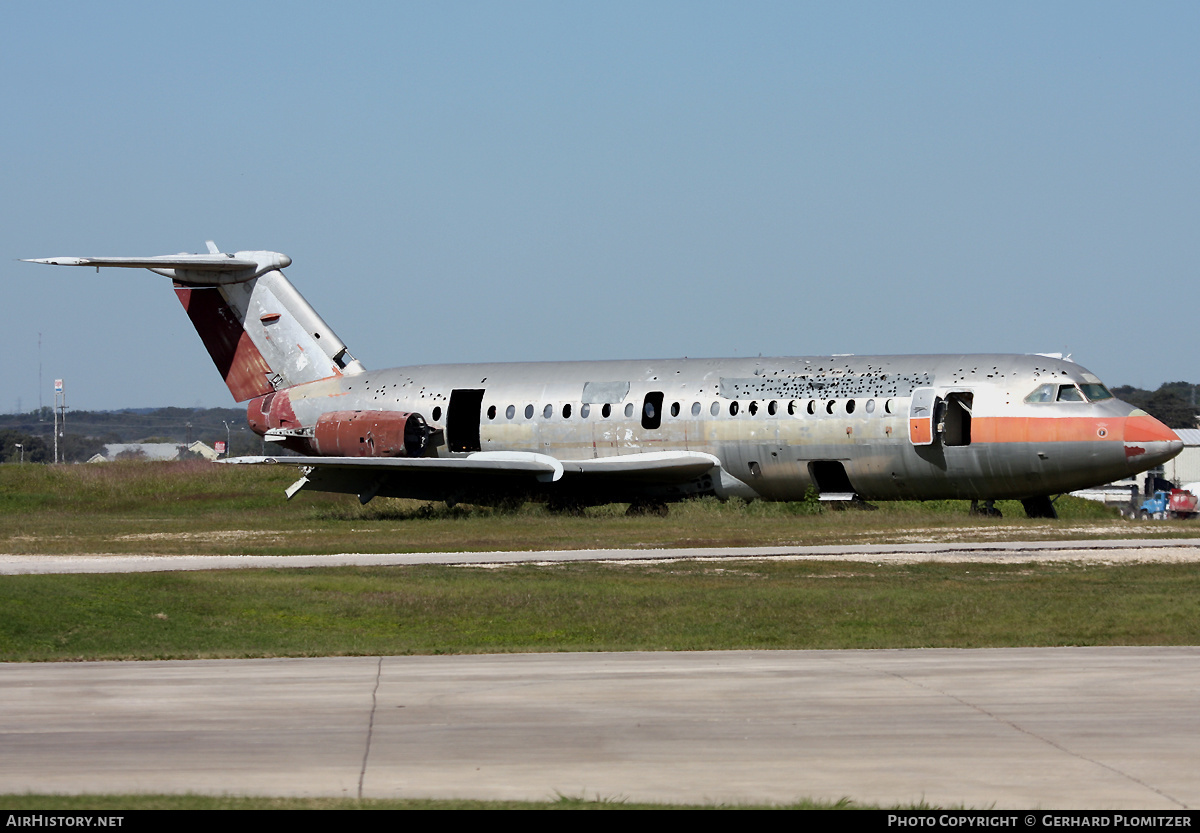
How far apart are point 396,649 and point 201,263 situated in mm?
29813

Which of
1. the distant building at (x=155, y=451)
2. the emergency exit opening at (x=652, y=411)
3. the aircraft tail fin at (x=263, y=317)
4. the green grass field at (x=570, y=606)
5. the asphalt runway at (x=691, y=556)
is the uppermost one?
the aircraft tail fin at (x=263, y=317)

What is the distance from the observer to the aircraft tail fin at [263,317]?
4406 centimetres

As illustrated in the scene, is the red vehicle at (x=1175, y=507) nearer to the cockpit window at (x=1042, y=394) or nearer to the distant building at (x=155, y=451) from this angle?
the cockpit window at (x=1042, y=394)

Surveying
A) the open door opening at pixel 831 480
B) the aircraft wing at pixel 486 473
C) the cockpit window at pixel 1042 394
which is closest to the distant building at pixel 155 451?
the aircraft wing at pixel 486 473

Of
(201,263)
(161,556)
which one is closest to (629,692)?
(161,556)

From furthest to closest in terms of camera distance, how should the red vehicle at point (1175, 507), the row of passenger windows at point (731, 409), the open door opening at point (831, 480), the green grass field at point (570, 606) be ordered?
the red vehicle at point (1175, 507) → the open door opening at point (831, 480) → the row of passenger windows at point (731, 409) → the green grass field at point (570, 606)

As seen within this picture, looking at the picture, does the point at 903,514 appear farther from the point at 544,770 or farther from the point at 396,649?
the point at 544,770

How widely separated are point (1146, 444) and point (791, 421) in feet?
26.6

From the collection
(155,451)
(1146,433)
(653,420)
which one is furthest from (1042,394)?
(155,451)

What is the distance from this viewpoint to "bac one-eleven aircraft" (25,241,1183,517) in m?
34.1

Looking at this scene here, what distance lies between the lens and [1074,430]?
33.3 meters

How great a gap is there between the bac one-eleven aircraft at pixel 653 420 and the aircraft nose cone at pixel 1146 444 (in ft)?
0.14

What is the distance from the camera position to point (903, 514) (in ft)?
117

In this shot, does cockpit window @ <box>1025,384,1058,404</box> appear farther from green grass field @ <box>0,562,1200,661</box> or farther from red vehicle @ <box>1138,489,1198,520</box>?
red vehicle @ <box>1138,489,1198,520</box>
